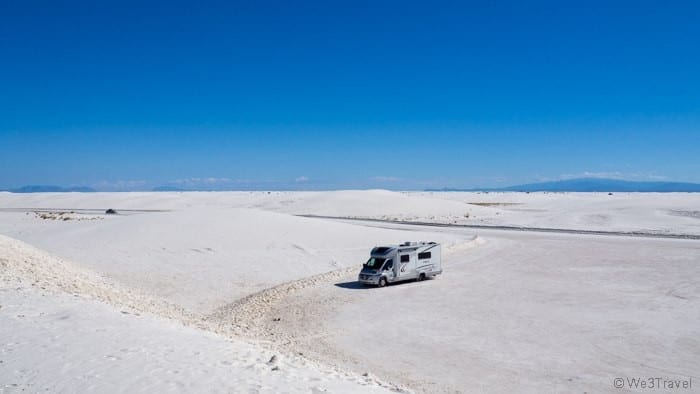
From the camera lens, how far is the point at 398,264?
24.8 metres

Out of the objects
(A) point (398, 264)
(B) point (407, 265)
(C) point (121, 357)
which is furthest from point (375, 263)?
(C) point (121, 357)

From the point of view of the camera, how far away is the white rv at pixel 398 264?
24.4m

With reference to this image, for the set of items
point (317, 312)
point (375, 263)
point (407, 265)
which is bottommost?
point (317, 312)

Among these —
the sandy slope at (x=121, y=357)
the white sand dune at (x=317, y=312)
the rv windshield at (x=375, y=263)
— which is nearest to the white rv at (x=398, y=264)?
the rv windshield at (x=375, y=263)

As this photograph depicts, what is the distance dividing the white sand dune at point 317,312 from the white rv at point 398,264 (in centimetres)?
77

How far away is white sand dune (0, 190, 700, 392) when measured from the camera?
1056 cm

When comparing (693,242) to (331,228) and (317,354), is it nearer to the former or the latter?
(331,228)

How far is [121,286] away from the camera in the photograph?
22.5m

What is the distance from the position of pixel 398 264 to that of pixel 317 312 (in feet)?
19.1

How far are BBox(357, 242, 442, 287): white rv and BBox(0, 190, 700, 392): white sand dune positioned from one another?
2.52 feet

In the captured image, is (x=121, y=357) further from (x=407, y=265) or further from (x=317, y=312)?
(x=407, y=265)

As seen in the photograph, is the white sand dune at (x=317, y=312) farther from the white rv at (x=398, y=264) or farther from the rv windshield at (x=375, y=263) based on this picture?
the rv windshield at (x=375, y=263)

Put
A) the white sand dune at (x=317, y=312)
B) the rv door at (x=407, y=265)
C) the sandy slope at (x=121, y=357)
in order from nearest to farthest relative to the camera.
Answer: the sandy slope at (x=121, y=357) < the white sand dune at (x=317, y=312) < the rv door at (x=407, y=265)

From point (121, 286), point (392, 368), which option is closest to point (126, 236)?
point (121, 286)
